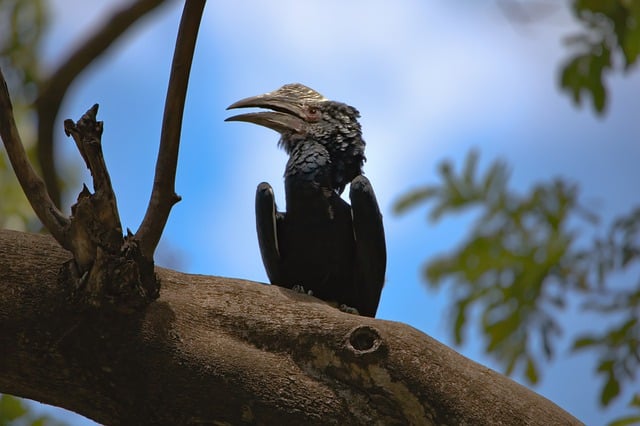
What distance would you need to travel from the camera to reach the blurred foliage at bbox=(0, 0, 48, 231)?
17.2 feet

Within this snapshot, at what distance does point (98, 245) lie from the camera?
111 inches

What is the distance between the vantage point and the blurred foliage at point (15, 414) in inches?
159

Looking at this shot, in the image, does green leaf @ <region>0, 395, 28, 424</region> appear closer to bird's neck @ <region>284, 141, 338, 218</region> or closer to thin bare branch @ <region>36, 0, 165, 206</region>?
thin bare branch @ <region>36, 0, 165, 206</region>

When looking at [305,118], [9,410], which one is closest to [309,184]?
[305,118]

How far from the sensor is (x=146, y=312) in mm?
2945

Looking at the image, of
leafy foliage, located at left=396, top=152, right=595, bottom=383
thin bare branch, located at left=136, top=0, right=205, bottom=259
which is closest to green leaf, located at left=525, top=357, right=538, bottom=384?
leafy foliage, located at left=396, top=152, right=595, bottom=383

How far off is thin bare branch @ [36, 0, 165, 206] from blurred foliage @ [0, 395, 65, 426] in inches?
44.4

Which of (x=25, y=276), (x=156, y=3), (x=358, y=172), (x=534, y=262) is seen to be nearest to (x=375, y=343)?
(x=25, y=276)

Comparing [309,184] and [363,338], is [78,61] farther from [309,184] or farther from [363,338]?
[363,338]

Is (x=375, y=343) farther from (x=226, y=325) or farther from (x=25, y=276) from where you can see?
(x=25, y=276)

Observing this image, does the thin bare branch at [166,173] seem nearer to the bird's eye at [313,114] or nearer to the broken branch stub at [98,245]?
the broken branch stub at [98,245]

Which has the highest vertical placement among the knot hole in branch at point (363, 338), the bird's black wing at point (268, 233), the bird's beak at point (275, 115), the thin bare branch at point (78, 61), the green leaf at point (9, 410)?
the bird's beak at point (275, 115)

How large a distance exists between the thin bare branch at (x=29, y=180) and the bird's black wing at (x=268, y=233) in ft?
5.22

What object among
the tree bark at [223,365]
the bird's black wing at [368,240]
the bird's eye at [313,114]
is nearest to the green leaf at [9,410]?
the tree bark at [223,365]
